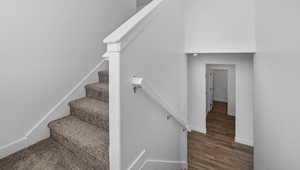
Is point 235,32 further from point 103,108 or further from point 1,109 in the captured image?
point 1,109

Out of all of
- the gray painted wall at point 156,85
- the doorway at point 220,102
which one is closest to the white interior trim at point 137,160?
the gray painted wall at point 156,85

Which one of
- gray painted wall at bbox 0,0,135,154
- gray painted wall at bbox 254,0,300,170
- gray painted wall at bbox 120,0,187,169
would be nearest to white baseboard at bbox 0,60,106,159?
gray painted wall at bbox 0,0,135,154

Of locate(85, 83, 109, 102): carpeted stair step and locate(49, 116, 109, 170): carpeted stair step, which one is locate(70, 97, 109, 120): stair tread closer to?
locate(85, 83, 109, 102): carpeted stair step

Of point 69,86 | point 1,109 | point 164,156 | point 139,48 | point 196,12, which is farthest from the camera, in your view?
point 196,12

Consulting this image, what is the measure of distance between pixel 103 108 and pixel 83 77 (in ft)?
2.50

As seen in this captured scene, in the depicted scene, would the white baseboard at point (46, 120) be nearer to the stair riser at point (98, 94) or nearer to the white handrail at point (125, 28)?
the stair riser at point (98, 94)

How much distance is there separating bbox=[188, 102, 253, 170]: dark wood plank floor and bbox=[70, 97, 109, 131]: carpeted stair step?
206cm

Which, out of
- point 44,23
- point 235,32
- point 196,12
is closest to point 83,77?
point 44,23

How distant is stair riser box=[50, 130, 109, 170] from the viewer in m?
1.16

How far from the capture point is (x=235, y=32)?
236 centimetres

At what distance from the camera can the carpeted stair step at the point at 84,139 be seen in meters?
1.20

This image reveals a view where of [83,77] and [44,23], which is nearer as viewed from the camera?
[44,23]

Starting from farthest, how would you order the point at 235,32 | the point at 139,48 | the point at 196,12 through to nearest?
the point at 196,12 < the point at 235,32 < the point at 139,48

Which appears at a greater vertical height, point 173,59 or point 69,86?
point 173,59
